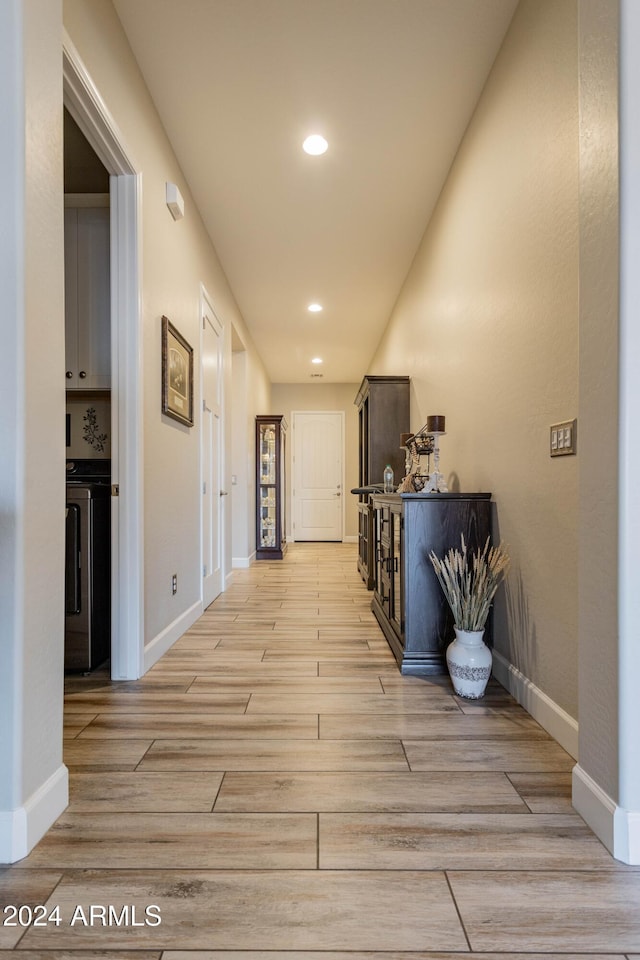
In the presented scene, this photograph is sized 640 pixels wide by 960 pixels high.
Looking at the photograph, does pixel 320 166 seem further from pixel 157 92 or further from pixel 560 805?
pixel 560 805

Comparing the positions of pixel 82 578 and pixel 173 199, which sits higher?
pixel 173 199

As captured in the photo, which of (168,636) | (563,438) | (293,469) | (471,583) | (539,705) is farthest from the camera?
(293,469)

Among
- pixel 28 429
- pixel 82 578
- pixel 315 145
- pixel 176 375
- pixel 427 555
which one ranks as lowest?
pixel 82 578

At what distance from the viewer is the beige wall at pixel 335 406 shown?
9.50 m

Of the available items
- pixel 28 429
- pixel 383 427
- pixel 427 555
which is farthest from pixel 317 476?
pixel 28 429

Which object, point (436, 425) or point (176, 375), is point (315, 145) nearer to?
point (176, 375)

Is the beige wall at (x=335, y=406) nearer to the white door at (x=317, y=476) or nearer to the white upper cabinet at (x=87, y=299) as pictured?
the white door at (x=317, y=476)

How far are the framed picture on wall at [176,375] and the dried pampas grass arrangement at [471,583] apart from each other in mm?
1649

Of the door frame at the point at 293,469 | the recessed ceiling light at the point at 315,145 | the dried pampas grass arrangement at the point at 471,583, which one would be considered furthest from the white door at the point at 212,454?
the door frame at the point at 293,469

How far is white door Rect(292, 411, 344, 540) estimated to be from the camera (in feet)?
31.2

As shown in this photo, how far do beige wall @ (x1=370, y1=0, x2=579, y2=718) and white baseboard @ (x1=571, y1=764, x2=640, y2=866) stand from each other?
398mm

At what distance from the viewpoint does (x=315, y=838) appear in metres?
1.32

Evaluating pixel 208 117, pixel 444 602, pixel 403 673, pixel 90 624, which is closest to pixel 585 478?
pixel 444 602

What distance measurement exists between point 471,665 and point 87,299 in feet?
8.90
